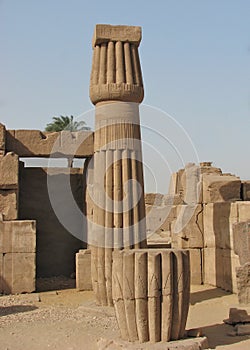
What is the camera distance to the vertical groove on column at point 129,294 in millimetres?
6062

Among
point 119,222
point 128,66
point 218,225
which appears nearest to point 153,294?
point 119,222

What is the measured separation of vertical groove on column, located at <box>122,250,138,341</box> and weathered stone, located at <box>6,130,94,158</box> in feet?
20.7

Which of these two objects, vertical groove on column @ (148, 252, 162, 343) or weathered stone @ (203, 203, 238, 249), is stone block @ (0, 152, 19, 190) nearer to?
weathered stone @ (203, 203, 238, 249)

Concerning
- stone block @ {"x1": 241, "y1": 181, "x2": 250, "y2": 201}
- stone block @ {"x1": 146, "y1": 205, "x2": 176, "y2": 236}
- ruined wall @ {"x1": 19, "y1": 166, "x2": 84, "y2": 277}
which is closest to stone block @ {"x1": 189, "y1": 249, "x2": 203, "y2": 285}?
stone block @ {"x1": 241, "y1": 181, "x2": 250, "y2": 201}

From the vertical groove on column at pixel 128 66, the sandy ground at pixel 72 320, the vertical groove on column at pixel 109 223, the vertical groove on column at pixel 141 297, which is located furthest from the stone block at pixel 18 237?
the vertical groove on column at pixel 141 297

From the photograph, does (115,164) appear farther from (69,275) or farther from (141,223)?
(69,275)

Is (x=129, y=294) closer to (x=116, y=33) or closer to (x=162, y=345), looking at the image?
(x=162, y=345)

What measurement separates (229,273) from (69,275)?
14.8 ft

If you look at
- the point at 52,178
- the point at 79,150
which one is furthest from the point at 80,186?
the point at 79,150

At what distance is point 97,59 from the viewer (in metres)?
9.34

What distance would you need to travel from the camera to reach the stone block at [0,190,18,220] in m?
11.3

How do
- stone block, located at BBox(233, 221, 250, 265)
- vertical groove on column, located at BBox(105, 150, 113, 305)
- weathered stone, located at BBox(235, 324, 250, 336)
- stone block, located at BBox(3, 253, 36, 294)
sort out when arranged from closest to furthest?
weathered stone, located at BBox(235, 324, 250, 336) → stone block, located at BBox(233, 221, 250, 265) → vertical groove on column, located at BBox(105, 150, 113, 305) → stone block, located at BBox(3, 253, 36, 294)

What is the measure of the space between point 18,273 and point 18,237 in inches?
30.7

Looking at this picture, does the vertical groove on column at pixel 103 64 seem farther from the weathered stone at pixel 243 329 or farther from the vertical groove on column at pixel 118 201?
the weathered stone at pixel 243 329
